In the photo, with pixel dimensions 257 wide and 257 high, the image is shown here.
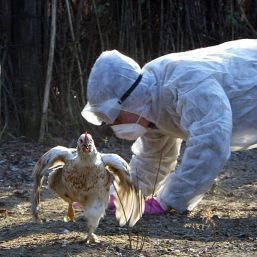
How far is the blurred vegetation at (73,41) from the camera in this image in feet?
28.4

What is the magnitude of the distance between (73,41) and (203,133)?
4.19 meters

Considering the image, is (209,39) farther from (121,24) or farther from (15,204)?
(15,204)

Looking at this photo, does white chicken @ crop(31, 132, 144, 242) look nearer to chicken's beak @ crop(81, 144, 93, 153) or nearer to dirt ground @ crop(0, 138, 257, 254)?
chicken's beak @ crop(81, 144, 93, 153)

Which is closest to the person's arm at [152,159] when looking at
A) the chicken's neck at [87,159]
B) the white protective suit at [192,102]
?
the white protective suit at [192,102]

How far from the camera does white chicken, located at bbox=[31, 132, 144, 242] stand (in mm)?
4703

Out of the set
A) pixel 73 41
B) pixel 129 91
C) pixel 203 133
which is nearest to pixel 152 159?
pixel 129 91

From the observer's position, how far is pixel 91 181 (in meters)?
4.72

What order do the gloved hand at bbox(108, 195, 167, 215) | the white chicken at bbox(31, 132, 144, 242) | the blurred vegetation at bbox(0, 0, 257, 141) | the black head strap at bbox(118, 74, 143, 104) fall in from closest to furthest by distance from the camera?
the white chicken at bbox(31, 132, 144, 242) → the black head strap at bbox(118, 74, 143, 104) → the gloved hand at bbox(108, 195, 167, 215) → the blurred vegetation at bbox(0, 0, 257, 141)

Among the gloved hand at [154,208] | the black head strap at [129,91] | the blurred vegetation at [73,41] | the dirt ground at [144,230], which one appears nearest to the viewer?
the dirt ground at [144,230]

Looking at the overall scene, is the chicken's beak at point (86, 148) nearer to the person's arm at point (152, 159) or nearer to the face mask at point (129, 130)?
the face mask at point (129, 130)

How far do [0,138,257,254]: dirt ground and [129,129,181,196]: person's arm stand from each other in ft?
1.14

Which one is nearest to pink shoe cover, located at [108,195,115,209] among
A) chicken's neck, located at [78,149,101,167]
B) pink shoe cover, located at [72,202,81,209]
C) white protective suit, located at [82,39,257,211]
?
pink shoe cover, located at [72,202,81,209]

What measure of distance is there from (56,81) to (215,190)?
2984mm

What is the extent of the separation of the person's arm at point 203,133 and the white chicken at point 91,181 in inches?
14.0
